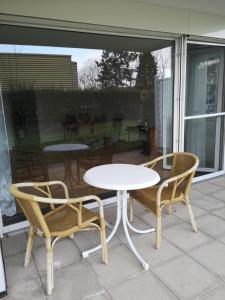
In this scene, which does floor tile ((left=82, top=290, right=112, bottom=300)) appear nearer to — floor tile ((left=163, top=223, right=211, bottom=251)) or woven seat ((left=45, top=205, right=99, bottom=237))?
woven seat ((left=45, top=205, right=99, bottom=237))

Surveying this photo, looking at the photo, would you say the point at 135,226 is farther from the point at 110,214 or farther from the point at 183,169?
the point at 183,169

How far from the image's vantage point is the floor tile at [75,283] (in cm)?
173

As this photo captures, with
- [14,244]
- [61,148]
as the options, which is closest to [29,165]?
[61,148]

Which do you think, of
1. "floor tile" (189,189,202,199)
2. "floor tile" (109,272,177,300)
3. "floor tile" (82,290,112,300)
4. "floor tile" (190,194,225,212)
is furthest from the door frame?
"floor tile" (109,272,177,300)

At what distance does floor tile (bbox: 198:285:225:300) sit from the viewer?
1658mm

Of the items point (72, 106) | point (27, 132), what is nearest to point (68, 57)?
point (72, 106)

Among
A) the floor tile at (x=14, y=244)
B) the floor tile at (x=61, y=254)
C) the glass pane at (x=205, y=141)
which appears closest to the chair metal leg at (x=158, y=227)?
the floor tile at (x=61, y=254)

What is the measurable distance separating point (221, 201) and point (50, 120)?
3.20 metres

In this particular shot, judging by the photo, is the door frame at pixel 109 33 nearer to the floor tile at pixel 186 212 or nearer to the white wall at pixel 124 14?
the white wall at pixel 124 14

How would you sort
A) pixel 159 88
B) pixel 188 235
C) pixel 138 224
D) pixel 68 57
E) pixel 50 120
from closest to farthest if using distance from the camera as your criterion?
pixel 188 235 → pixel 138 224 → pixel 159 88 → pixel 68 57 → pixel 50 120

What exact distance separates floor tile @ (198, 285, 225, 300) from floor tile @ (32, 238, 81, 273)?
1007 millimetres

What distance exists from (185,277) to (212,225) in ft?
2.94

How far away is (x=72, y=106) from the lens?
477cm

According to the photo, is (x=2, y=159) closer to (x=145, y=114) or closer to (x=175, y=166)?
(x=175, y=166)
